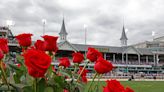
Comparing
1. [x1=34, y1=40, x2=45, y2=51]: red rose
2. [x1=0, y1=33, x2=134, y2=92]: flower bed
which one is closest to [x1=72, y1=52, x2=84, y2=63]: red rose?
[x1=0, y1=33, x2=134, y2=92]: flower bed

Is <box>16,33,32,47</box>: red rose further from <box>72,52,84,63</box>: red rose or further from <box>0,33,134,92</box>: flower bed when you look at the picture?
<box>72,52,84,63</box>: red rose

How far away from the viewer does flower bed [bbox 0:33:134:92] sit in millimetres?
1350

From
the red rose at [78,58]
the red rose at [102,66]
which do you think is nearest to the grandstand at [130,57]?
the red rose at [78,58]

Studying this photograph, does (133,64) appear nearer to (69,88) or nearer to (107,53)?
(107,53)

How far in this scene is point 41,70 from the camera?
1.32 m

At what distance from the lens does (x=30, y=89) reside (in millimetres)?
1554

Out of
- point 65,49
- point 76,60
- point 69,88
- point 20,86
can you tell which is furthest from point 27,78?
point 65,49

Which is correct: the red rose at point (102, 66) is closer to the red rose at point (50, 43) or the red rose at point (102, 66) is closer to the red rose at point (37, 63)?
the red rose at point (50, 43)

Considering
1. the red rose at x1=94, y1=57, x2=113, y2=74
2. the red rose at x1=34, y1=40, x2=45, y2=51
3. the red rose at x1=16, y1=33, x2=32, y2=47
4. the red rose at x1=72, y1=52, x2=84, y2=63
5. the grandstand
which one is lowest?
the grandstand

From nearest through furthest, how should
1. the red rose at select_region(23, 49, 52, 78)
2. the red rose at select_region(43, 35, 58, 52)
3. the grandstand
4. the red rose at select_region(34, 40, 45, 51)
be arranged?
the red rose at select_region(23, 49, 52, 78), the red rose at select_region(43, 35, 58, 52), the red rose at select_region(34, 40, 45, 51), the grandstand

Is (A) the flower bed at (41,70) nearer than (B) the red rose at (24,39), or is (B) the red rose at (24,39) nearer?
(A) the flower bed at (41,70)

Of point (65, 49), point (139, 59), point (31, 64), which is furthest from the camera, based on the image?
point (139, 59)

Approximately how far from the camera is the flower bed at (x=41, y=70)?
53.1 inches

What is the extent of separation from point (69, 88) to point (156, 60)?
71241mm
